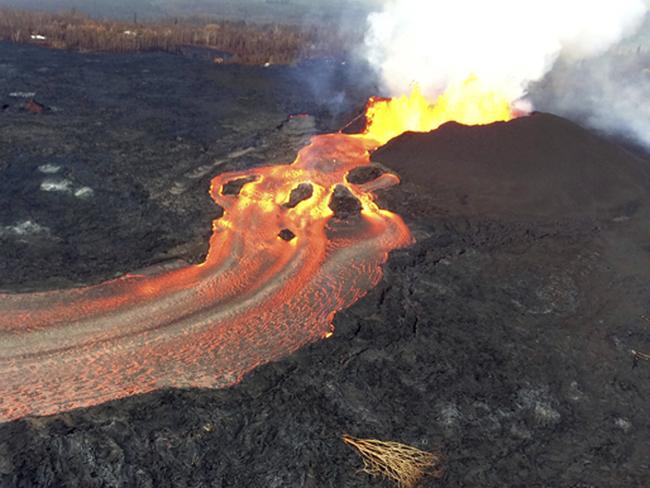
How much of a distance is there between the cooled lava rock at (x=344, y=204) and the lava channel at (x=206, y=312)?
42 cm

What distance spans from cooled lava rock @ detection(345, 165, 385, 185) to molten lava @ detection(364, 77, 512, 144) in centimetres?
601

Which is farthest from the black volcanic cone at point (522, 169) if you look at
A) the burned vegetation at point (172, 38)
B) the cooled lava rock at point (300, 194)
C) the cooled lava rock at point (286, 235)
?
the burned vegetation at point (172, 38)

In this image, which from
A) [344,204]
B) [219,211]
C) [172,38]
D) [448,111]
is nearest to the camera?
[219,211]

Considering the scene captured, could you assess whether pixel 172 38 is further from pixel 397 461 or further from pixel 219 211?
pixel 397 461

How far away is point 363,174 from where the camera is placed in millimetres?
32500

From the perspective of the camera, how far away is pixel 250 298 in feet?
68.1

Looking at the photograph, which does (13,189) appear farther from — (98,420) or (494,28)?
(494,28)

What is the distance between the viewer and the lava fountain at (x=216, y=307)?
16484 mm

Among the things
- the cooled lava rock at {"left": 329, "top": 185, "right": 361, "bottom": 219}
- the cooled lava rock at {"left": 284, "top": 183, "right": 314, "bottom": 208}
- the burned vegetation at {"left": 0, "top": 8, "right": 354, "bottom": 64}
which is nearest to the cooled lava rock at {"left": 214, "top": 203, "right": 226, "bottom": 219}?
the cooled lava rock at {"left": 284, "top": 183, "right": 314, "bottom": 208}

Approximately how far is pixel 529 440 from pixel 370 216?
49.1 ft

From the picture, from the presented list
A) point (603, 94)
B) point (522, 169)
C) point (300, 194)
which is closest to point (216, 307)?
point (300, 194)

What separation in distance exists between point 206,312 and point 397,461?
8.67 m

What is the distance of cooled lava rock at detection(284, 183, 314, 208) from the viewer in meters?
28.9

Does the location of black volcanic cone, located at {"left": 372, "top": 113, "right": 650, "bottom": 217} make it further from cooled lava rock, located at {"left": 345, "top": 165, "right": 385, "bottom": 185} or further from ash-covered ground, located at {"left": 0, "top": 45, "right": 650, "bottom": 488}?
cooled lava rock, located at {"left": 345, "top": 165, "right": 385, "bottom": 185}
